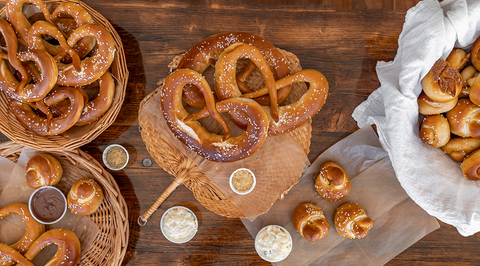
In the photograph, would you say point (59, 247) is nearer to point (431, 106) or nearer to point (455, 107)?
point (431, 106)

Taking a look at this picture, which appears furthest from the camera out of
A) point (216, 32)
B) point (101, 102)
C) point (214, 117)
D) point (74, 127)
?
point (216, 32)

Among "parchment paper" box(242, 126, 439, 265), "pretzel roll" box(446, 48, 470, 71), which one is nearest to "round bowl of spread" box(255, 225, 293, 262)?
"parchment paper" box(242, 126, 439, 265)

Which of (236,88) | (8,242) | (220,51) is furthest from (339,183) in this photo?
(8,242)

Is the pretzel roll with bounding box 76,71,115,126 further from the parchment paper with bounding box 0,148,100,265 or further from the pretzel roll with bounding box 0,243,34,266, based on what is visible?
the pretzel roll with bounding box 0,243,34,266

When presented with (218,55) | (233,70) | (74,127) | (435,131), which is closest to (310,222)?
(435,131)

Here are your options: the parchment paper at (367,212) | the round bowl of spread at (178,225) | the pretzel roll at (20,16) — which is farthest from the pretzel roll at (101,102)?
the parchment paper at (367,212)

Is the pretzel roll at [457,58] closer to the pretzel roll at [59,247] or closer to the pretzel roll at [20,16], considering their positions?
the pretzel roll at [20,16]

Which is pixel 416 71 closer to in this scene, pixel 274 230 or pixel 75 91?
pixel 274 230
